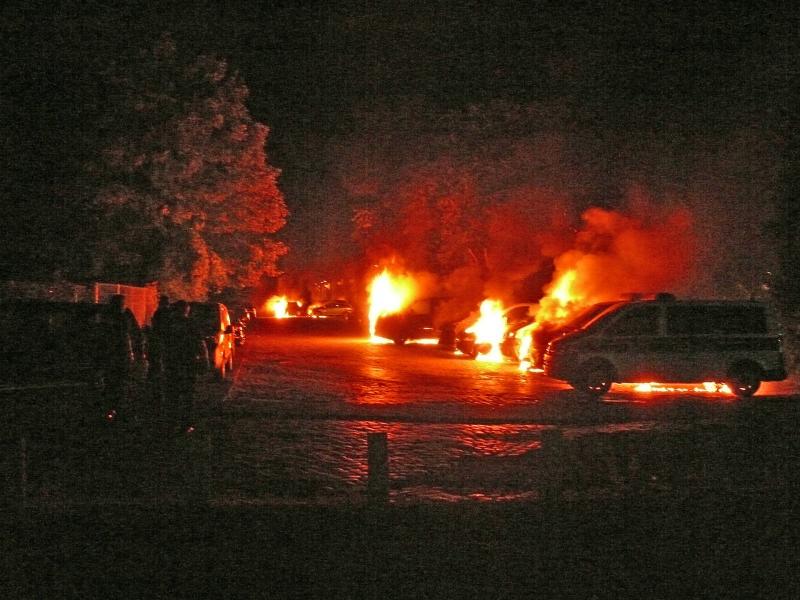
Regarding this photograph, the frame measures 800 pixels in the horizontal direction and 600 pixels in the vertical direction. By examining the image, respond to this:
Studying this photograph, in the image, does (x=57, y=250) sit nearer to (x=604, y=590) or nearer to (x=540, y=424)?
(x=540, y=424)

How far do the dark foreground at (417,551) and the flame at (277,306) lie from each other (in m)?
78.3

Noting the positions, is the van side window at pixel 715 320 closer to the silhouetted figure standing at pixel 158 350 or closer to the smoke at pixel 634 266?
the smoke at pixel 634 266

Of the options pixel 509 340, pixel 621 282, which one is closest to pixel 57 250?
pixel 509 340

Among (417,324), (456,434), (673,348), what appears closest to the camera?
(456,434)

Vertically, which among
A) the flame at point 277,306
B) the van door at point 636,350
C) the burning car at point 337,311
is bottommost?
the van door at point 636,350

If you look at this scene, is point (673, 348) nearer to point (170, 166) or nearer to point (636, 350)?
point (636, 350)

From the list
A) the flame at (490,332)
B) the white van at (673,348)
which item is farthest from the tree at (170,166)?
the white van at (673,348)

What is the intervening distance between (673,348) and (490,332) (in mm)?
9697

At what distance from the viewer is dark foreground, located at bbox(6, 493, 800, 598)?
20.2 feet

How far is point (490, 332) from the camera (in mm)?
26016

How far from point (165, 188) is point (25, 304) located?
17.7 metres

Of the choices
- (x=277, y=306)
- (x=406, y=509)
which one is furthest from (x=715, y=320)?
(x=277, y=306)

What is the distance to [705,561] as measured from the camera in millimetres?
6789

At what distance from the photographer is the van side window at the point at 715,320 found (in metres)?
16.7
